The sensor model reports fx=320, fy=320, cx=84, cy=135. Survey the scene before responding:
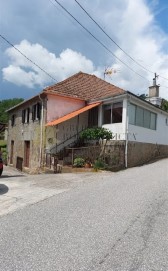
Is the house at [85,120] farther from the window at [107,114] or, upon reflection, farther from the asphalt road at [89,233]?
the asphalt road at [89,233]

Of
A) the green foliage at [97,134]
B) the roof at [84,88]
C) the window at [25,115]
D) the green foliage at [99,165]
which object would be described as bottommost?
the green foliage at [99,165]

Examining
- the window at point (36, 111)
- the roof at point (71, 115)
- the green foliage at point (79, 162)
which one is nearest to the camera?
the green foliage at point (79, 162)

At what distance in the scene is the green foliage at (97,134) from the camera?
19016 mm

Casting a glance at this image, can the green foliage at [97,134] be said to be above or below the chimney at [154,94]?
below

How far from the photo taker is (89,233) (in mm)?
6094

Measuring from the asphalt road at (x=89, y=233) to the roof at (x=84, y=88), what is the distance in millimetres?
11968

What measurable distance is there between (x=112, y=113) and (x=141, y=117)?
2064 millimetres

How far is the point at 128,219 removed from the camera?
709cm

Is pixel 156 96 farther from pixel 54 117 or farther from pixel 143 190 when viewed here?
pixel 143 190

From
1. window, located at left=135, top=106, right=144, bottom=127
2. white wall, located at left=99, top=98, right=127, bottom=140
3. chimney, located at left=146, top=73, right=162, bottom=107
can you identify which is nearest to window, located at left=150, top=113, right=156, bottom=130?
window, located at left=135, top=106, right=144, bottom=127

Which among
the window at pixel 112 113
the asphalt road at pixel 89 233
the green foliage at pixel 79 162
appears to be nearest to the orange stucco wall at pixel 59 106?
the window at pixel 112 113

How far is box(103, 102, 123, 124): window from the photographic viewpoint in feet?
63.1

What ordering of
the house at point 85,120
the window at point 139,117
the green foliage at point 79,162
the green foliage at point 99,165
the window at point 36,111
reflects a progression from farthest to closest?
1. the window at point 36,111
2. the window at point 139,117
3. the house at point 85,120
4. the green foliage at point 79,162
5. the green foliage at point 99,165

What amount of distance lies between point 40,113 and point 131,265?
17236mm
